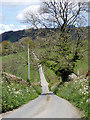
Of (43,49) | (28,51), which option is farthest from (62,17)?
(28,51)

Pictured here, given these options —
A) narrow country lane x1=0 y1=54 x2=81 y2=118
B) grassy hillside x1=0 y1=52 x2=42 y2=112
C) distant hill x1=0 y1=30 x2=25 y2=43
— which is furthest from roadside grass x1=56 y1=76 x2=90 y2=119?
distant hill x1=0 y1=30 x2=25 y2=43

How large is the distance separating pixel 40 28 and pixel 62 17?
111 inches

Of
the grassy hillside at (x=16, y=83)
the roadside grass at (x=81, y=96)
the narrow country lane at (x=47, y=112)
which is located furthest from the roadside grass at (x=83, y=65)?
the grassy hillside at (x=16, y=83)

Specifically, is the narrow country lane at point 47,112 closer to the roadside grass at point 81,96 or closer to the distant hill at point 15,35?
the roadside grass at point 81,96

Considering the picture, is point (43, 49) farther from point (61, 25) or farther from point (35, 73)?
point (35, 73)

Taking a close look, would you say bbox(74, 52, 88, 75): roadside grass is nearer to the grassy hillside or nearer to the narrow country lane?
the narrow country lane

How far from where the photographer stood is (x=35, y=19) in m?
21.1

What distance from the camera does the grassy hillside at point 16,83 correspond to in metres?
9.46

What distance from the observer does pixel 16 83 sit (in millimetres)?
14180

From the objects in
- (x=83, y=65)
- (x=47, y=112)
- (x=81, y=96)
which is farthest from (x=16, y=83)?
(x=47, y=112)

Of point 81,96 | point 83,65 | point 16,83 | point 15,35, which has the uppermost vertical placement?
point 15,35

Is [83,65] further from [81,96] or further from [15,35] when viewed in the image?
[15,35]

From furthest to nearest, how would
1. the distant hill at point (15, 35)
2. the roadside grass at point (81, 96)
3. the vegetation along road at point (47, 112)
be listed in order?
the distant hill at point (15, 35) → the roadside grass at point (81, 96) → the vegetation along road at point (47, 112)

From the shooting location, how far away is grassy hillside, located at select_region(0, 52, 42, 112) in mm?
9461
